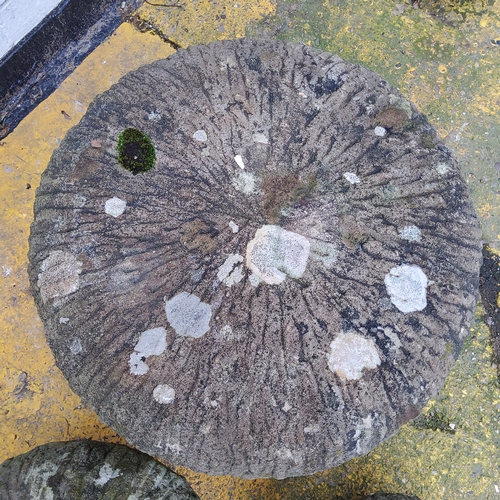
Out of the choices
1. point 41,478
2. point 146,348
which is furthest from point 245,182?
point 41,478

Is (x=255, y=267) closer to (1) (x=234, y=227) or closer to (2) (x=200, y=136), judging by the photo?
(1) (x=234, y=227)

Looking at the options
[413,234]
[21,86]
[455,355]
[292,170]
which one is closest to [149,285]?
[292,170]

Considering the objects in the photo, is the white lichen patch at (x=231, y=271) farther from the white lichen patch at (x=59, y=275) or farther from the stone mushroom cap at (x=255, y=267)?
the white lichen patch at (x=59, y=275)

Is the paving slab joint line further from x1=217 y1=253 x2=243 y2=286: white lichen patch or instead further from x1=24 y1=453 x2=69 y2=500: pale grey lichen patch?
x1=24 y1=453 x2=69 y2=500: pale grey lichen patch

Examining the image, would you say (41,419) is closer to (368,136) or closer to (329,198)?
(329,198)

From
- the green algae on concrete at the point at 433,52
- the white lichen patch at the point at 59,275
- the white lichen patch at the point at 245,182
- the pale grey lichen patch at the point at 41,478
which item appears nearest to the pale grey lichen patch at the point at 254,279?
the white lichen patch at the point at 245,182
